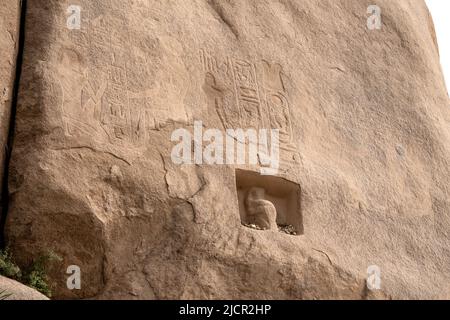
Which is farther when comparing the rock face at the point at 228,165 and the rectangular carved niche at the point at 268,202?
the rectangular carved niche at the point at 268,202

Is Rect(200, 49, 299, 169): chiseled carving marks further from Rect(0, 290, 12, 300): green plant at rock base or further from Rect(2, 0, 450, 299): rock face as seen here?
Rect(0, 290, 12, 300): green plant at rock base

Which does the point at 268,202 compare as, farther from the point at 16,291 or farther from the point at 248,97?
the point at 16,291

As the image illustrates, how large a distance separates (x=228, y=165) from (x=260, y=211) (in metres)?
0.47

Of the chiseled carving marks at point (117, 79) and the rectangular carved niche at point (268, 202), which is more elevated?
the chiseled carving marks at point (117, 79)

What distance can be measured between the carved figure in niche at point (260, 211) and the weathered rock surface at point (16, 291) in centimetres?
230

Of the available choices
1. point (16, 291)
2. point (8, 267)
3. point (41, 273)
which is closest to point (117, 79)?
point (41, 273)

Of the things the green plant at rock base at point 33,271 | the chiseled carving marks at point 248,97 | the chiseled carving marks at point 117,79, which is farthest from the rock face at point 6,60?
the chiseled carving marks at point 248,97

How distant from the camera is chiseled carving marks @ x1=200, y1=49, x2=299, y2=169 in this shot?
8.99m

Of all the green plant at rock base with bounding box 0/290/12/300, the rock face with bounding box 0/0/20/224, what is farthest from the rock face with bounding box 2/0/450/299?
the green plant at rock base with bounding box 0/290/12/300

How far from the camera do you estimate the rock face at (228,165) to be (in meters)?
7.89

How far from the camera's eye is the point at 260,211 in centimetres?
862

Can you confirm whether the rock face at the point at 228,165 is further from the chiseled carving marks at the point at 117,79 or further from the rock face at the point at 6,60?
the rock face at the point at 6,60

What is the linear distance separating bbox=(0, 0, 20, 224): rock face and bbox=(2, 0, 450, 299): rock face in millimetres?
112
